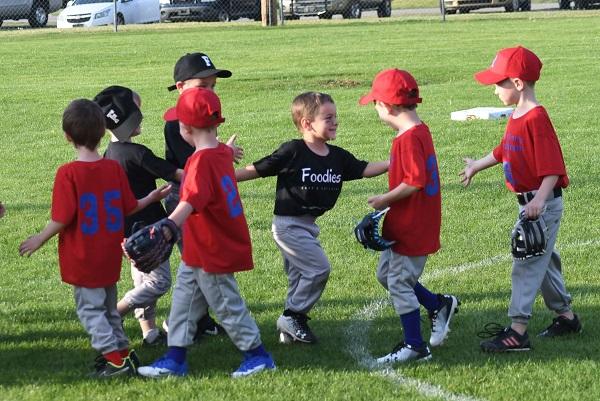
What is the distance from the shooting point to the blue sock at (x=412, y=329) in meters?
5.96

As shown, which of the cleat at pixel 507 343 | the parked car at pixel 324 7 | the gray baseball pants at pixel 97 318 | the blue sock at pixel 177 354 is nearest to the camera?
the gray baseball pants at pixel 97 318

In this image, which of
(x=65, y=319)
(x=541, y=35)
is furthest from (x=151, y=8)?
(x=65, y=319)

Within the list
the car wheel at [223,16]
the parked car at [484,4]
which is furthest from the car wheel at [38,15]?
the parked car at [484,4]

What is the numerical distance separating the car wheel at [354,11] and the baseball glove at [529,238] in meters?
29.1

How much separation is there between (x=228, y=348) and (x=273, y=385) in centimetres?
81

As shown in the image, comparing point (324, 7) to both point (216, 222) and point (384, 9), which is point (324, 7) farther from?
point (216, 222)

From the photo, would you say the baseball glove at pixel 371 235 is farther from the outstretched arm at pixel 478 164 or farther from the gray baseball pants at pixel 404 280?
the outstretched arm at pixel 478 164

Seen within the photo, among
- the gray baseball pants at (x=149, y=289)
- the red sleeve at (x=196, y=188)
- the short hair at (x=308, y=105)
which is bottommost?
the gray baseball pants at (x=149, y=289)

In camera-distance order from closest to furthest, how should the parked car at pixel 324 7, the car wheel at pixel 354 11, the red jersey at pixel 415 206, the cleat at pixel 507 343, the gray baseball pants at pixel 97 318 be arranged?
the gray baseball pants at pixel 97 318 → the red jersey at pixel 415 206 → the cleat at pixel 507 343 → the parked car at pixel 324 7 → the car wheel at pixel 354 11

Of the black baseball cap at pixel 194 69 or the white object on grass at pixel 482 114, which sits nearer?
the black baseball cap at pixel 194 69

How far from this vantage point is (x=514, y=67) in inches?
239

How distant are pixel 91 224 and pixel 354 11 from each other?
29.8m

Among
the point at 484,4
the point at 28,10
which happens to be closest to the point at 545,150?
the point at 28,10

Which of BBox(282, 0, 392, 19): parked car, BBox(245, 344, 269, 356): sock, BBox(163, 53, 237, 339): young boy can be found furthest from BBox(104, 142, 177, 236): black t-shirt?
BBox(282, 0, 392, 19): parked car
